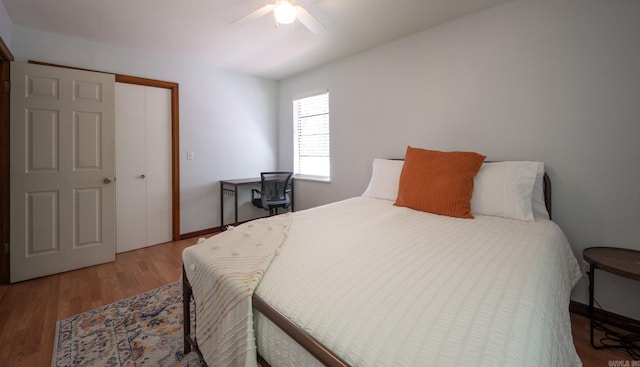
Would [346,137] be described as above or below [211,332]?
above

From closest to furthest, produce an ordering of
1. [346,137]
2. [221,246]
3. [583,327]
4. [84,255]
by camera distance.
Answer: [221,246], [583,327], [84,255], [346,137]

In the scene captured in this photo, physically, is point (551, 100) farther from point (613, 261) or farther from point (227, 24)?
point (227, 24)

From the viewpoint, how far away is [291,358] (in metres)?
0.79

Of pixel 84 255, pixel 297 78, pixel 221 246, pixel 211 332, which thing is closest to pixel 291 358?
pixel 211 332

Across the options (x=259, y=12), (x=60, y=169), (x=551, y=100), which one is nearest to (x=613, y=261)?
(x=551, y=100)

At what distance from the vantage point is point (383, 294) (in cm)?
86

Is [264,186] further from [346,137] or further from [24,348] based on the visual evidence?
[24,348]

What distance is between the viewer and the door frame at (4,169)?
90.8 inches

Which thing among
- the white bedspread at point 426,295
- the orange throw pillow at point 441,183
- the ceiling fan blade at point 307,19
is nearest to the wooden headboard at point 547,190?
the orange throw pillow at point 441,183

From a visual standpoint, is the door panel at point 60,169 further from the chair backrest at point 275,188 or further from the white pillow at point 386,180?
the white pillow at point 386,180

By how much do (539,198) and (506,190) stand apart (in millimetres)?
274

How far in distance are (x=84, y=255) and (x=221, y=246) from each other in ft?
7.64

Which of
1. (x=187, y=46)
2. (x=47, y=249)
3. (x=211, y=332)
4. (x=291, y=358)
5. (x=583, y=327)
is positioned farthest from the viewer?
(x=187, y=46)

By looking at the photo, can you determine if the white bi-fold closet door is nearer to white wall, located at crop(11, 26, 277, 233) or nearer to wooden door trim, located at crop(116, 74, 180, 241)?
wooden door trim, located at crop(116, 74, 180, 241)
